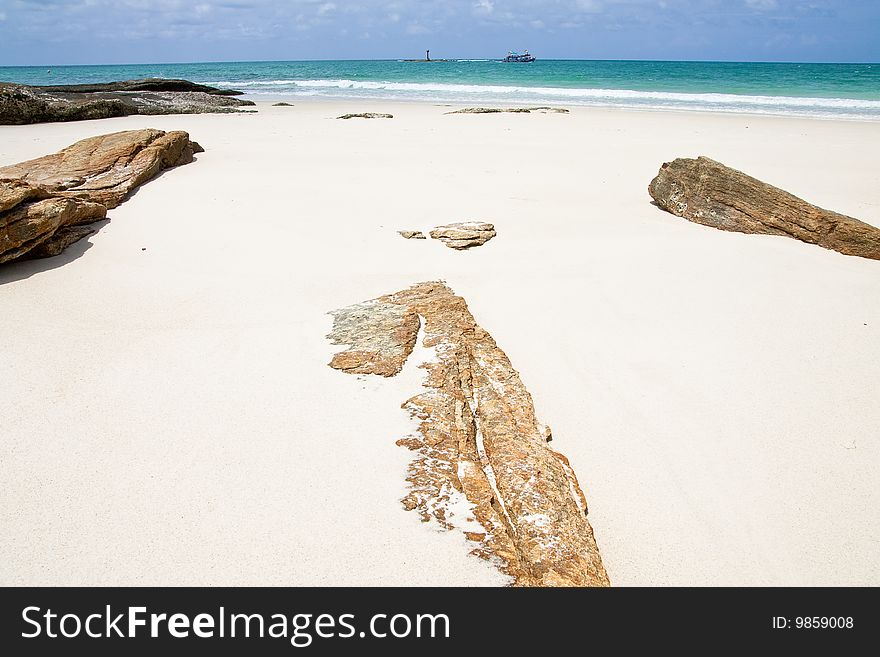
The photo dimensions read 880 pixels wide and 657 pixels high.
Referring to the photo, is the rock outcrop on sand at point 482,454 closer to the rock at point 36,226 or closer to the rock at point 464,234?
the rock at point 464,234

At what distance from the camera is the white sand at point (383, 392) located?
1.93 m

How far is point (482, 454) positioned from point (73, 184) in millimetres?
5650

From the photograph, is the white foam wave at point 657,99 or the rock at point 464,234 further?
the white foam wave at point 657,99

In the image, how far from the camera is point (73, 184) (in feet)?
18.6

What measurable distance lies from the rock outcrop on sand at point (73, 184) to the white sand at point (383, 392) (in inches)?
8.1

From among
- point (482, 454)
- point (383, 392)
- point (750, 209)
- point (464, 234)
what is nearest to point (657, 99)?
point (750, 209)

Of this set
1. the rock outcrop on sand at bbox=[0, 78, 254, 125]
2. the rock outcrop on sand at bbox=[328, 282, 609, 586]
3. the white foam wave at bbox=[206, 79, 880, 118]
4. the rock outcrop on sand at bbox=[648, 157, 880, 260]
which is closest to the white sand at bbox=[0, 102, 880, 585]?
the rock outcrop on sand at bbox=[328, 282, 609, 586]

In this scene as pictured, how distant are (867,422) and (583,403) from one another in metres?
1.41

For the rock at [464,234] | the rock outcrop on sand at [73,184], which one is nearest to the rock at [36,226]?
the rock outcrop on sand at [73,184]

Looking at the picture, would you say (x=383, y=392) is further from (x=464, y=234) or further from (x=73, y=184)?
(x=73, y=184)

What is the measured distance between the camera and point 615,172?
7797mm

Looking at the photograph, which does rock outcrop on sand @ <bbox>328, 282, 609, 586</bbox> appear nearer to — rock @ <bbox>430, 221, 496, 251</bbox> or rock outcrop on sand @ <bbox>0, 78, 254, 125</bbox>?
rock @ <bbox>430, 221, 496, 251</bbox>
